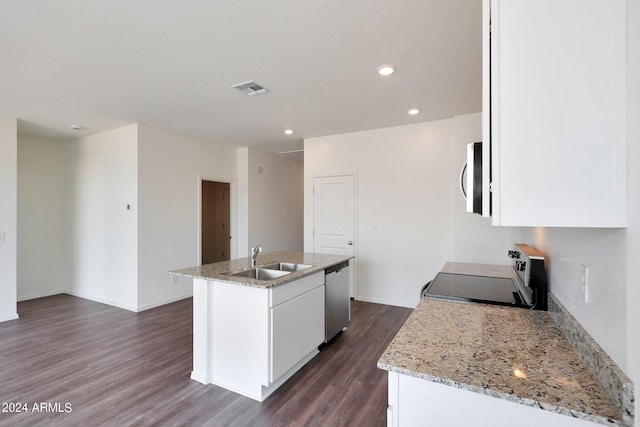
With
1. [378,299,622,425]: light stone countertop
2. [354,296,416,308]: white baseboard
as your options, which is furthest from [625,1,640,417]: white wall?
[354,296,416,308]: white baseboard

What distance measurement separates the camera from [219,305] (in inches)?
96.9

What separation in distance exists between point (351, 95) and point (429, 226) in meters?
2.17

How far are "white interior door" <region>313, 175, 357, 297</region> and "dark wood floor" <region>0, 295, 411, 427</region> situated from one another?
4.42 ft

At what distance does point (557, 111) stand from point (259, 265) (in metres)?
2.59

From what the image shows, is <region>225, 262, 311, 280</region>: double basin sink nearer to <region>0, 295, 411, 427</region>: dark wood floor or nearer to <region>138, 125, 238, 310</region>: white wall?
<region>0, 295, 411, 427</region>: dark wood floor

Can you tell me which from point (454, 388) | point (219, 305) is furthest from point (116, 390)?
point (454, 388)

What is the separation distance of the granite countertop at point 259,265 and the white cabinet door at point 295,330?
8.2 inches

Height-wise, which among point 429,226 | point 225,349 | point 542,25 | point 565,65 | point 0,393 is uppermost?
point 542,25

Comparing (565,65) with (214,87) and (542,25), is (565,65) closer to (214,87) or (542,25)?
(542,25)

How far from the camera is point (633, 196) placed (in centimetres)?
79

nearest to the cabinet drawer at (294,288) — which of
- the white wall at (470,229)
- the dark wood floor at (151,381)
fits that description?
the dark wood floor at (151,381)

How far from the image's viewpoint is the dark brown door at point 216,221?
286 inches

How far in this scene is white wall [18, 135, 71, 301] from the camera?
4.90 metres

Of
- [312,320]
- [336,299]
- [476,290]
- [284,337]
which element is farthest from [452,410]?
[336,299]
